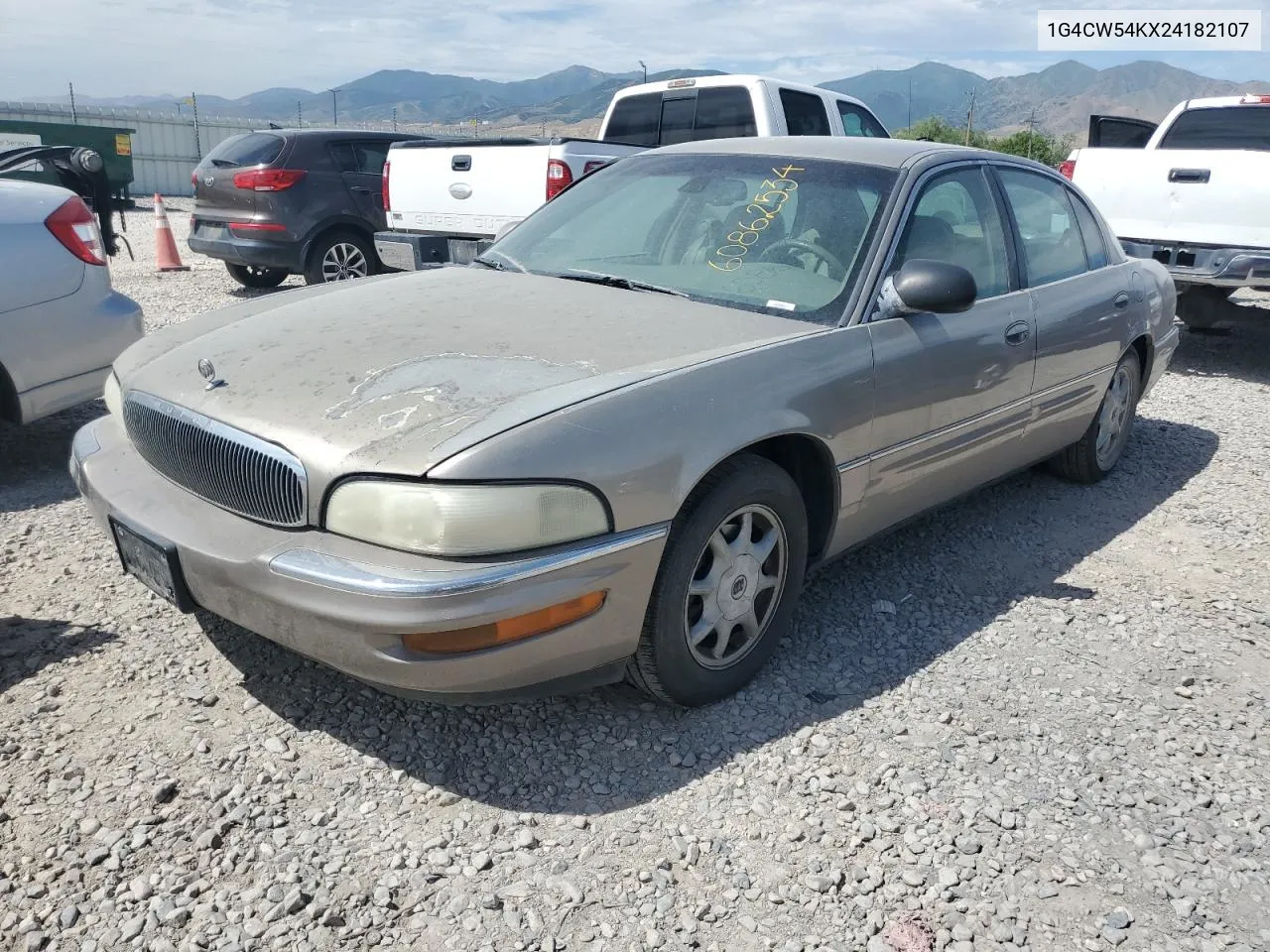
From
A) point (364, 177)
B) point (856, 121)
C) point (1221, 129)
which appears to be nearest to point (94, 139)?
point (364, 177)

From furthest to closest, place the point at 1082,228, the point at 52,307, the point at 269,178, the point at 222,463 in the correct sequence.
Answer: the point at 269,178, the point at 1082,228, the point at 52,307, the point at 222,463

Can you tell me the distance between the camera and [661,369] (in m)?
2.64

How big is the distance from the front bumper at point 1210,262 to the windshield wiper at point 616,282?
4.81 metres

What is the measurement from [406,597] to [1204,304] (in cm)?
856

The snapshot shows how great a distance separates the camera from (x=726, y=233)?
11.5ft

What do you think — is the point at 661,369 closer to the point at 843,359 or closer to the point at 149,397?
the point at 843,359

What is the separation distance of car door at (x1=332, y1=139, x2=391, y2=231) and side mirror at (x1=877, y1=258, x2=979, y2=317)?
24.2 ft

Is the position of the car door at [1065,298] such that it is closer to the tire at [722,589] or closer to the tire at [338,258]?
the tire at [722,589]

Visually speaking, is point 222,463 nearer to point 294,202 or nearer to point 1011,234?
point 1011,234

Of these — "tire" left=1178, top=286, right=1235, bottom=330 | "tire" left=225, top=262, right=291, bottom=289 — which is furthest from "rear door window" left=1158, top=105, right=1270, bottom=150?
"tire" left=225, top=262, right=291, bottom=289

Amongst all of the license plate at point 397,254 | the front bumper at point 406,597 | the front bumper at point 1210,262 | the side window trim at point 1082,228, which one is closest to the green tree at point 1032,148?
the front bumper at point 1210,262

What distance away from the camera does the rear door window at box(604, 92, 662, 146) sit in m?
9.30

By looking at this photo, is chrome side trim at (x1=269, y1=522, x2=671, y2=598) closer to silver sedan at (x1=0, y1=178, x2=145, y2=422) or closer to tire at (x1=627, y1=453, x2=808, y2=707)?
tire at (x1=627, y1=453, x2=808, y2=707)

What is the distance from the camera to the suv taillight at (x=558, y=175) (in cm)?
720
